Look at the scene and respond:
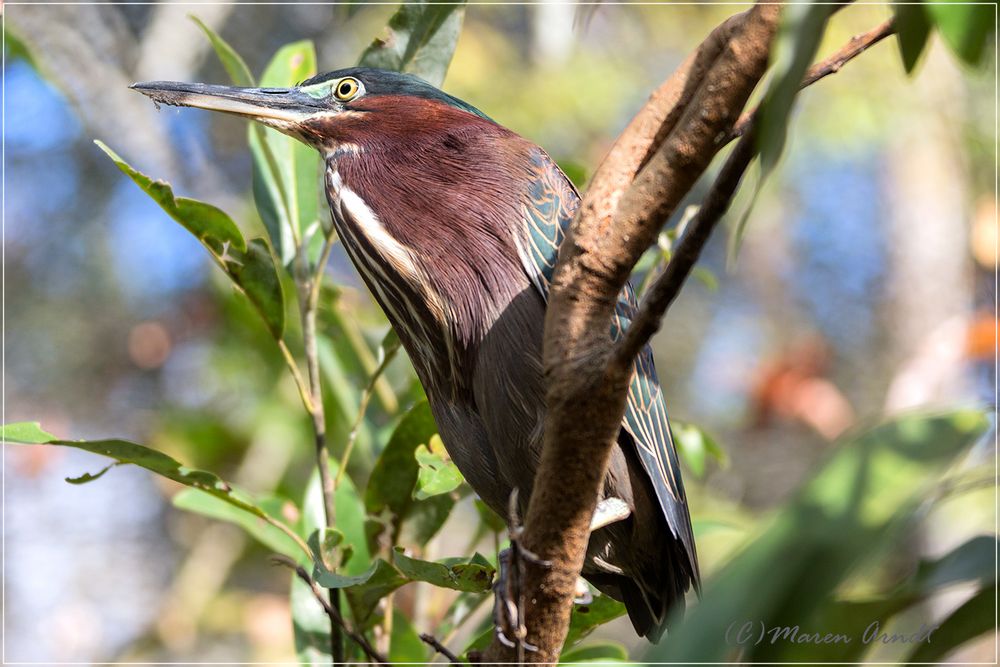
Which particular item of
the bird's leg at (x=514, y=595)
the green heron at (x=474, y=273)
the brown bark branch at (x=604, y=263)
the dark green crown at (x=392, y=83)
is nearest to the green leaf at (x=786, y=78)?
the brown bark branch at (x=604, y=263)

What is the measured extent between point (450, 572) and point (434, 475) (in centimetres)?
18

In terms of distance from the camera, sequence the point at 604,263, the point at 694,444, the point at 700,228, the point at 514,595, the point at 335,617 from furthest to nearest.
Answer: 1. the point at 694,444
2. the point at 335,617
3. the point at 514,595
4. the point at 604,263
5. the point at 700,228

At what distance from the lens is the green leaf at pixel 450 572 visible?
154 centimetres

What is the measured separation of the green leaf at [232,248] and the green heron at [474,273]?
0.54ft

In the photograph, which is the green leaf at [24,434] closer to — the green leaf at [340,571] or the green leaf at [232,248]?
the green leaf at [232,248]

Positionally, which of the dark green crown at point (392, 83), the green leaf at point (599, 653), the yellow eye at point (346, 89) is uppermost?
the dark green crown at point (392, 83)

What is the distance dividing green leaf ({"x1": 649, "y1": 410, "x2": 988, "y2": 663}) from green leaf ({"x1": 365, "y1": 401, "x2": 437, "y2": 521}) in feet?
4.05

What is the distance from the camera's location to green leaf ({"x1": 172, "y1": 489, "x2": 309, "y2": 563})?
6.48 feet

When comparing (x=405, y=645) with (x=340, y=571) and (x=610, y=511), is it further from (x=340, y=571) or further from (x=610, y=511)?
(x=610, y=511)

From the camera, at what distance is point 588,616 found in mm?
1855

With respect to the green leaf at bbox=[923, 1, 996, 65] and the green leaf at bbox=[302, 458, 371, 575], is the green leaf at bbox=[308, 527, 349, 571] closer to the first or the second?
the green leaf at bbox=[302, 458, 371, 575]

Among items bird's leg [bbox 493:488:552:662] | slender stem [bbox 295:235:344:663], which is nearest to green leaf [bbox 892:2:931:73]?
bird's leg [bbox 493:488:552:662]

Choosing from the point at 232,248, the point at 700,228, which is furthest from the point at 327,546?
the point at 700,228

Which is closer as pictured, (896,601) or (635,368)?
(896,601)
